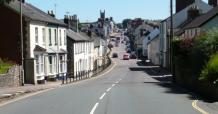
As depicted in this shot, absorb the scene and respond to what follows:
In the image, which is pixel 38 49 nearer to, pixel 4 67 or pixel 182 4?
pixel 4 67

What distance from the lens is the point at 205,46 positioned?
1276 inches

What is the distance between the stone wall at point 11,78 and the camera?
128 ft

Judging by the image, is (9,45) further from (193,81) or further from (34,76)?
(193,81)

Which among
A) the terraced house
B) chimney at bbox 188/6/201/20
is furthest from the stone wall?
chimney at bbox 188/6/201/20

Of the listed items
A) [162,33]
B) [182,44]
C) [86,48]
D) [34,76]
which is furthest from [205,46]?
[162,33]

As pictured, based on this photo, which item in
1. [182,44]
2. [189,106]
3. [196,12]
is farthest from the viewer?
[196,12]

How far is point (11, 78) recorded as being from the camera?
40969 millimetres

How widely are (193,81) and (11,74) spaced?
13.8 meters

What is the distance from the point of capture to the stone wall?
128ft

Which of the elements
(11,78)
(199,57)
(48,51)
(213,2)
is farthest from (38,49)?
(213,2)

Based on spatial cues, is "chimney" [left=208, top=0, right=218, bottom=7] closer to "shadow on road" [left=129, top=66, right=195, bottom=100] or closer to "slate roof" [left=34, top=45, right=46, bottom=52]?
"shadow on road" [left=129, top=66, right=195, bottom=100]

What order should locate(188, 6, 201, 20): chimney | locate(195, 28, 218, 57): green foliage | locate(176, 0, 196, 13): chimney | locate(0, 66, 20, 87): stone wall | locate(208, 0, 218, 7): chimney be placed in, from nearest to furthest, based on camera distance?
locate(195, 28, 218, 57): green foliage, locate(0, 66, 20, 87): stone wall, locate(188, 6, 201, 20): chimney, locate(176, 0, 196, 13): chimney, locate(208, 0, 218, 7): chimney

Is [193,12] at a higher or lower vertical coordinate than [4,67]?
higher

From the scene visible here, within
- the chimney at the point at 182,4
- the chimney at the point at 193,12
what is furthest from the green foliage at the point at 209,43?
the chimney at the point at 182,4
